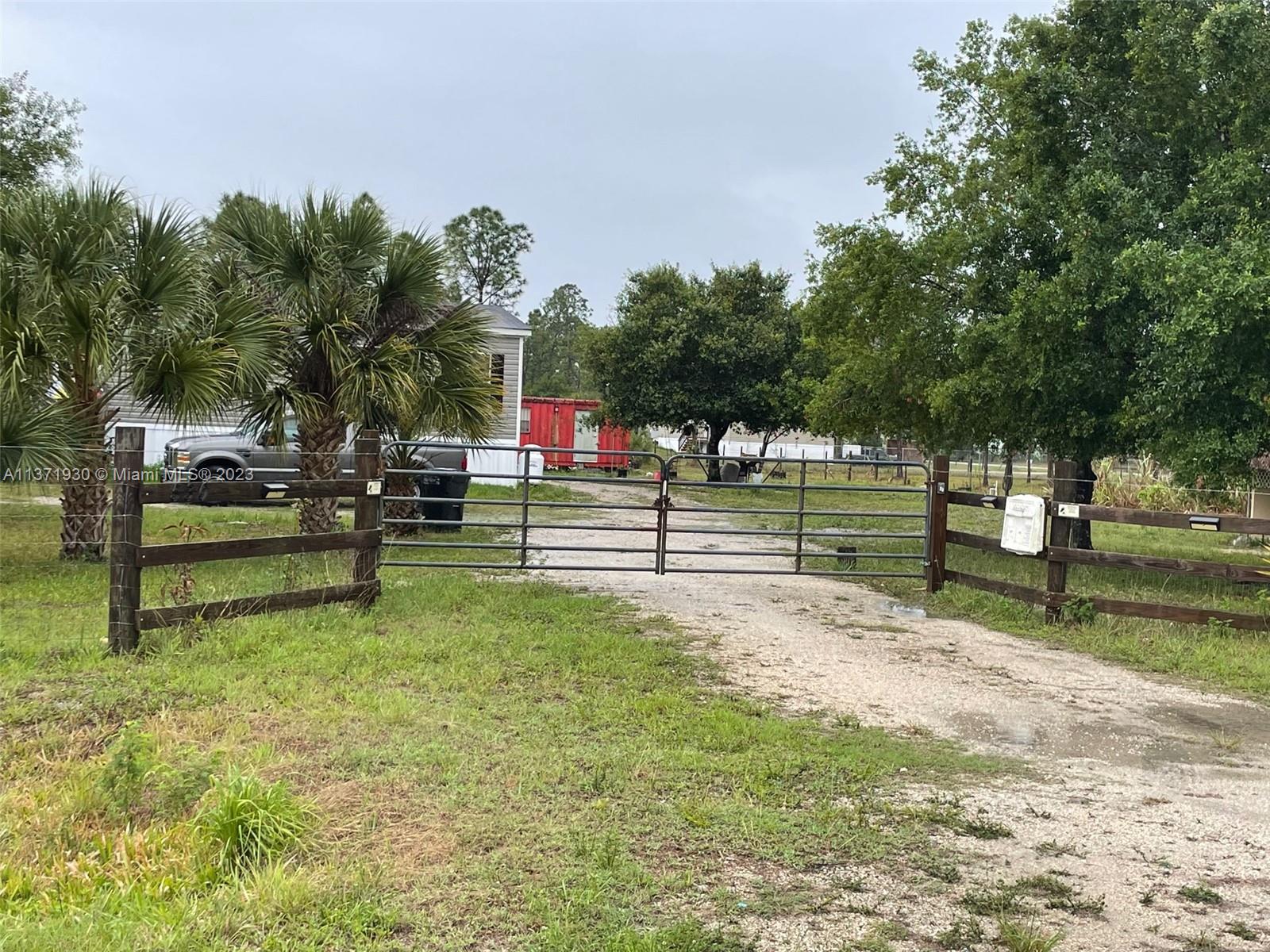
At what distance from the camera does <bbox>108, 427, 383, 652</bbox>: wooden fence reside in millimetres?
6094

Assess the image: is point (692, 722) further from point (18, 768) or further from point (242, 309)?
point (242, 309)

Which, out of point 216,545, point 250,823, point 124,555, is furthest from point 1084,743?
point 124,555

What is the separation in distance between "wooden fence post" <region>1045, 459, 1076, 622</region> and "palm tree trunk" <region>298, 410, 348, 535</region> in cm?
732

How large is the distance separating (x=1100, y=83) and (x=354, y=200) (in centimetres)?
906

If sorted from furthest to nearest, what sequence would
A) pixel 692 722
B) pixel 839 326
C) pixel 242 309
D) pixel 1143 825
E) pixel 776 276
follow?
pixel 776 276
pixel 839 326
pixel 242 309
pixel 692 722
pixel 1143 825

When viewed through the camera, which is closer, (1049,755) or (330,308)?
(1049,755)

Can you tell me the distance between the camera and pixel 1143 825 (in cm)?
403

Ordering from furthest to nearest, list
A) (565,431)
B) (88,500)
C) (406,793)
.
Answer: (565,431) < (88,500) < (406,793)

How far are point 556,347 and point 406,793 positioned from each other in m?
73.7

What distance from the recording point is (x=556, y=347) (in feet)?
251

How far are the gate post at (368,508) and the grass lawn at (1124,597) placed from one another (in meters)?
4.48

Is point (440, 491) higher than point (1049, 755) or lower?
higher

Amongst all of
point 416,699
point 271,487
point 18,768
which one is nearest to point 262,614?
point 271,487

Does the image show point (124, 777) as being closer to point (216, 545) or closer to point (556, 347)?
point (216, 545)
